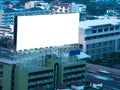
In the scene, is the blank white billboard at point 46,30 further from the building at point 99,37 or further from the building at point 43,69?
the building at point 99,37

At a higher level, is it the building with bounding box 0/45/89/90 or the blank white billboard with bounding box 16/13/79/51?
the blank white billboard with bounding box 16/13/79/51

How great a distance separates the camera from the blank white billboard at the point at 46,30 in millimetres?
10391

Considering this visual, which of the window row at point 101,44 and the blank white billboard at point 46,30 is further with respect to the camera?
the window row at point 101,44

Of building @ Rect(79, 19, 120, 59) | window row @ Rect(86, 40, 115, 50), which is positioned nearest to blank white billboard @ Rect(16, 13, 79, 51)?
building @ Rect(79, 19, 120, 59)

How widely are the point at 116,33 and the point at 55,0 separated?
15.7 metres

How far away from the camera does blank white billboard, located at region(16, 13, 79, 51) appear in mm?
10391

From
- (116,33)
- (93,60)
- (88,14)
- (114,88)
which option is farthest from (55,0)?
(114,88)

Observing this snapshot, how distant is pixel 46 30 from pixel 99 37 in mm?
6230

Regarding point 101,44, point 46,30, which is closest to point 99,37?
point 101,44

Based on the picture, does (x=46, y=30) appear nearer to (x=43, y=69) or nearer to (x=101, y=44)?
(x=43, y=69)

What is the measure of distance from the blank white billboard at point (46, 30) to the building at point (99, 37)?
4.66 m

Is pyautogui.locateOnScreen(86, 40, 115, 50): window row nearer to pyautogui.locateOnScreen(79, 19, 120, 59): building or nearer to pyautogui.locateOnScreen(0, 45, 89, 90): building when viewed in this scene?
pyautogui.locateOnScreen(79, 19, 120, 59): building

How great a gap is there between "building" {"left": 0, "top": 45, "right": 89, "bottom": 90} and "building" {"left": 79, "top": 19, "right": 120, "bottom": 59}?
4733mm

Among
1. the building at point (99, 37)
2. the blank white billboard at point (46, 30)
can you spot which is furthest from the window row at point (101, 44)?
the blank white billboard at point (46, 30)
